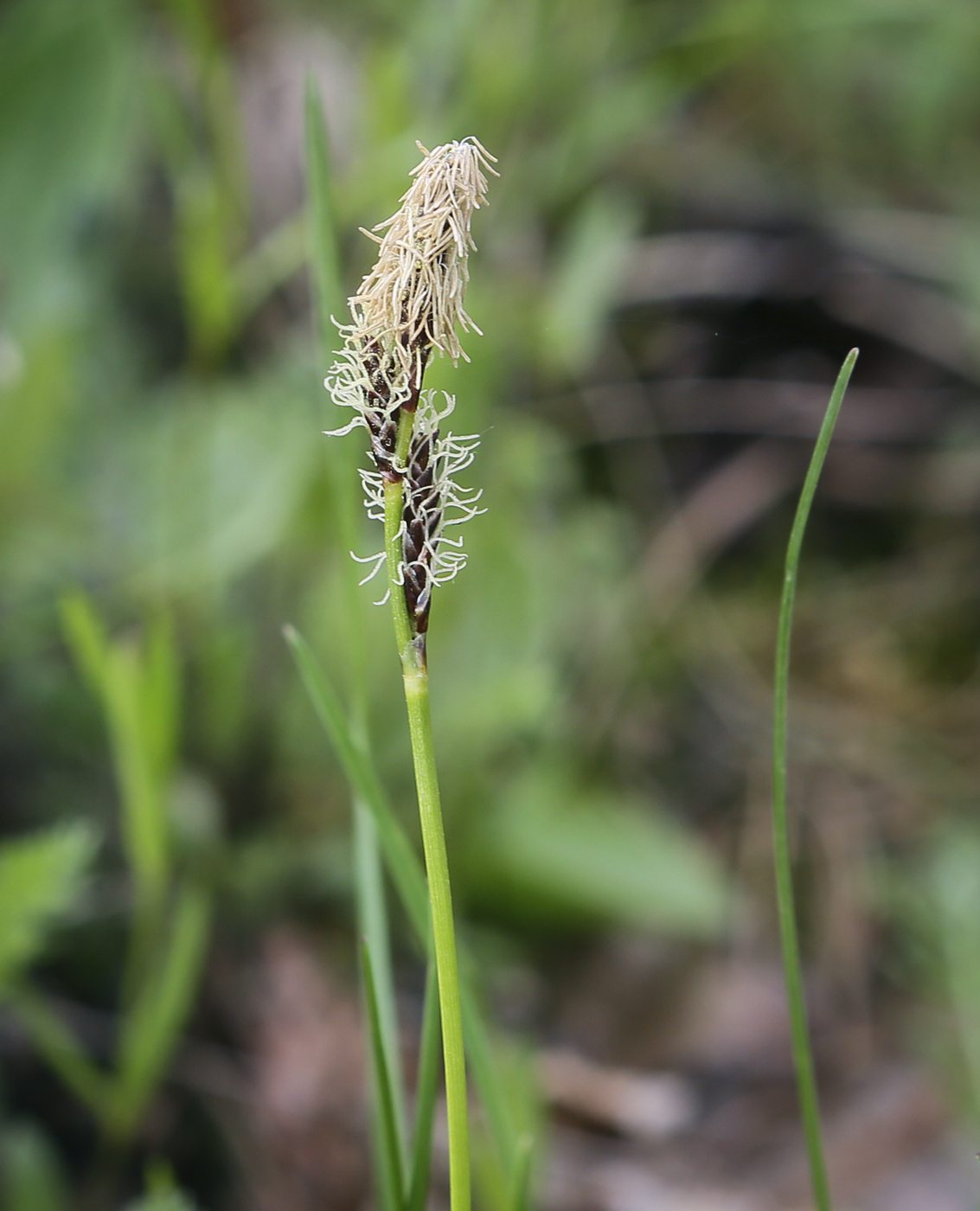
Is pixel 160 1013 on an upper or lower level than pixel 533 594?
lower

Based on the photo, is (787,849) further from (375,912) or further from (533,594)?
(533,594)

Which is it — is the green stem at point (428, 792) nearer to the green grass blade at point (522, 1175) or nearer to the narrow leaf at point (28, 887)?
the green grass blade at point (522, 1175)

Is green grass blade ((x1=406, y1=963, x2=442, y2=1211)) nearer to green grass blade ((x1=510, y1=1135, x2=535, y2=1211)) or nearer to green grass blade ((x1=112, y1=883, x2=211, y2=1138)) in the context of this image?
green grass blade ((x1=510, y1=1135, x2=535, y2=1211))

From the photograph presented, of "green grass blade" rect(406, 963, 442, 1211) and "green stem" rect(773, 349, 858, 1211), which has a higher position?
"green stem" rect(773, 349, 858, 1211)

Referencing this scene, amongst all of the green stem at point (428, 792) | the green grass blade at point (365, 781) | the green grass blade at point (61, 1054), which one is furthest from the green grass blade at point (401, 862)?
the green grass blade at point (61, 1054)

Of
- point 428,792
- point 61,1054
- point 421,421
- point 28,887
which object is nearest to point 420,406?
point 421,421

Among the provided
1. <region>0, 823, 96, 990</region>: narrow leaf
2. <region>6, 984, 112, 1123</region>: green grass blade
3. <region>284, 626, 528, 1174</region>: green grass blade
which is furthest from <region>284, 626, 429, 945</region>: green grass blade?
<region>6, 984, 112, 1123</region>: green grass blade
